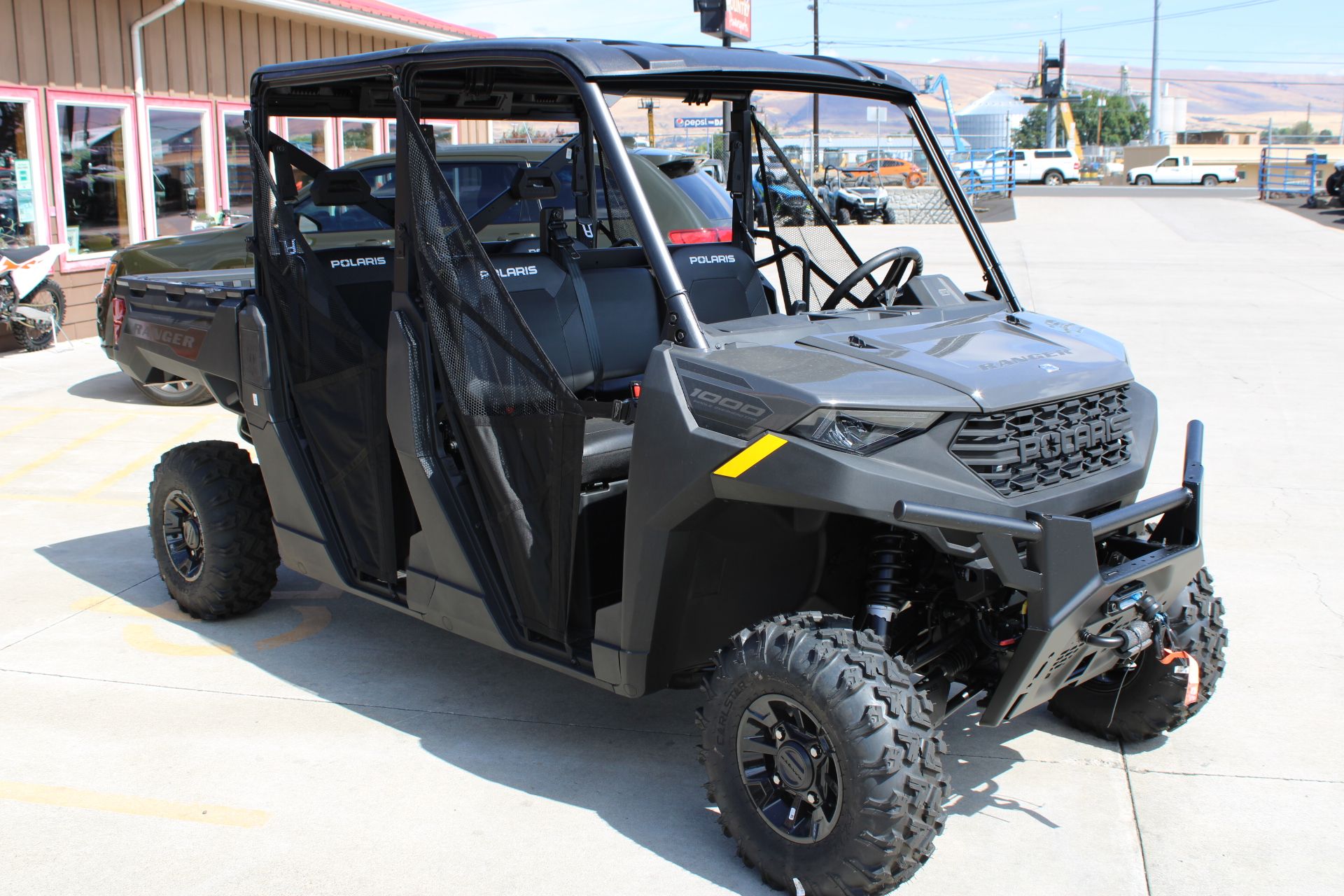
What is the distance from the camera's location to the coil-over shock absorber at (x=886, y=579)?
3170 millimetres

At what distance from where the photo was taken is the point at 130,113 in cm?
1245

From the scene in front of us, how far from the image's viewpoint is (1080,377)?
3266 mm

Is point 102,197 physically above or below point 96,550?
above

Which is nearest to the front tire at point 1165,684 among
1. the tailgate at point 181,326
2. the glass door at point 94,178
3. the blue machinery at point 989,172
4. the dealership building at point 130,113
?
the tailgate at point 181,326

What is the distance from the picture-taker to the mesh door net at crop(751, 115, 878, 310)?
15.8 feet

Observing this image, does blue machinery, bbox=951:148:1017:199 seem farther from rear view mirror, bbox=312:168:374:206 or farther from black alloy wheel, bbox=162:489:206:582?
rear view mirror, bbox=312:168:374:206

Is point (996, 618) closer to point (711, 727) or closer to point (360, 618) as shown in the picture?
point (711, 727)

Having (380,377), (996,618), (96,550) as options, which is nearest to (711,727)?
(996,618)

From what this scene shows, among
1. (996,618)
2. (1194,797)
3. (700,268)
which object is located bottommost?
(1194,797)

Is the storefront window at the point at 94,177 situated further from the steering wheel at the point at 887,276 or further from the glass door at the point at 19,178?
A: the steering wheel at the point at 887,276

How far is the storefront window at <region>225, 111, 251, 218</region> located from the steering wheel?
11120 mm

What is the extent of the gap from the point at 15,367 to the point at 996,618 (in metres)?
10.0

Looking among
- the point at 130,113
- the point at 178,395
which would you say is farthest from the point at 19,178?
the point at 178,395

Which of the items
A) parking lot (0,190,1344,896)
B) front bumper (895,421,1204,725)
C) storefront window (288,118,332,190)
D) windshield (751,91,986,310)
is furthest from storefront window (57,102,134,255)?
front bumper (895,421,1204,725)
